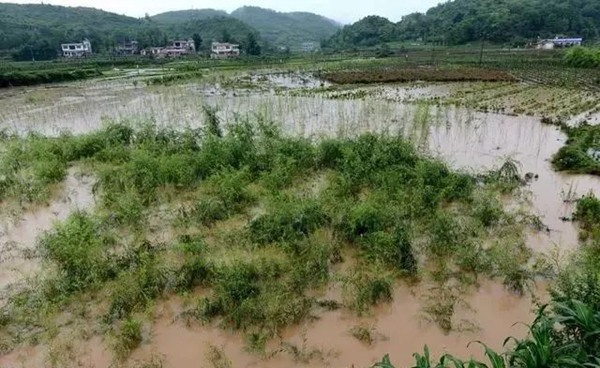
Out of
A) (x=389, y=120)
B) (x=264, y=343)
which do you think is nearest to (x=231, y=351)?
(x=264, y=343)

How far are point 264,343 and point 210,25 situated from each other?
104857 mm

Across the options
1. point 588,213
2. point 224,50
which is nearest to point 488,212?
point 588,213

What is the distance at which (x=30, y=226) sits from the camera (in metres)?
8.05

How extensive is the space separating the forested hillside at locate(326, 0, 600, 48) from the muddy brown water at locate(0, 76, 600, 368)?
48.0m

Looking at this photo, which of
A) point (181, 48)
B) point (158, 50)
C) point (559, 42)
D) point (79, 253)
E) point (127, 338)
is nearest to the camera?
point (127, 338)

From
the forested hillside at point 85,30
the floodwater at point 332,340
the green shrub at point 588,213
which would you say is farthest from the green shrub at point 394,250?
the forested hillside at point 85,30

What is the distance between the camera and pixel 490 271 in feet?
19.9

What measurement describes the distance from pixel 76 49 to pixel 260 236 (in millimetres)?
64606

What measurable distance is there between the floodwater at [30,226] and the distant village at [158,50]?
1959 inches

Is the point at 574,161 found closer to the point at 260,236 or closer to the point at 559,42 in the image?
the point at 260,236

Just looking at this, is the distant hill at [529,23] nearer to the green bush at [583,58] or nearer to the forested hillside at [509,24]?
the forested hillside at [509,24]

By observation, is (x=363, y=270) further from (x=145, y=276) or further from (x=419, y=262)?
(x=145, y=276)

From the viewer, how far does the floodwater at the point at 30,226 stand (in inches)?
253

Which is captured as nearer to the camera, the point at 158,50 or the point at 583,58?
the point at 583,58
